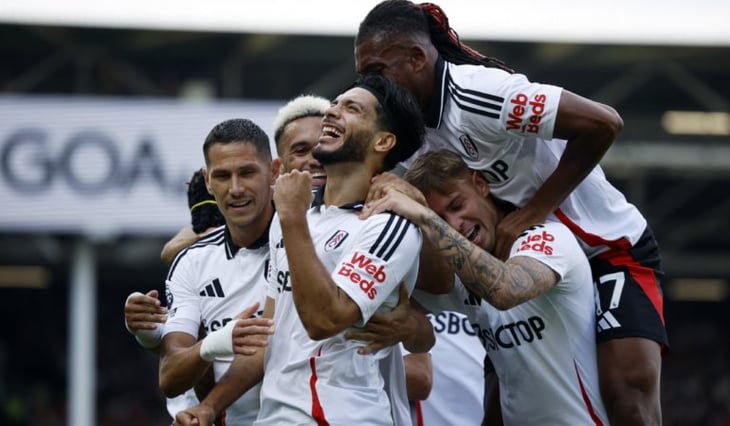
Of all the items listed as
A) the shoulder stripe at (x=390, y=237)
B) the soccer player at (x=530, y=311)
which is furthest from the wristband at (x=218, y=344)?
the soccer player at (x=530, y=311)

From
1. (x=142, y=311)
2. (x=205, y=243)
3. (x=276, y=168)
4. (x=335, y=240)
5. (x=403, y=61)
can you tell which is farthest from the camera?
(x=276, y=168)

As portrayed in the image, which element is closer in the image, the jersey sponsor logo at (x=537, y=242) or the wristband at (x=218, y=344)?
→ the wristband at (x=218, y=344)

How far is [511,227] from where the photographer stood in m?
6.11

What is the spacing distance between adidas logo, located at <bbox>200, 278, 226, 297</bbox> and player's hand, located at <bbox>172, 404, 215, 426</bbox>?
2.59 ft

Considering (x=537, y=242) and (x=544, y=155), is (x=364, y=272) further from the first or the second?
(x=544, y=155)

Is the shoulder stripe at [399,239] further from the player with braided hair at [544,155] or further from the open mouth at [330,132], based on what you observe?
the player with braided hair at [544,155]

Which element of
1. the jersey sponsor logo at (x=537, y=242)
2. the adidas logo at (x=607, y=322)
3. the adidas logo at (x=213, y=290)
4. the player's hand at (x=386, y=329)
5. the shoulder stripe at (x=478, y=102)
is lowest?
the adidas logo at (x=607, y=322)

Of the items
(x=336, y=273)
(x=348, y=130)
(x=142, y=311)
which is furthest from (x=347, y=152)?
(x=142, y=311)

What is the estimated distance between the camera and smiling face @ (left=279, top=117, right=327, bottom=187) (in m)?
6.81

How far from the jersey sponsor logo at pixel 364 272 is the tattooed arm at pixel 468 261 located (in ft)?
0.84

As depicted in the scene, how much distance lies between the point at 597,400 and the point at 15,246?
17681mm

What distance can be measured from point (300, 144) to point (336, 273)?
183 cm

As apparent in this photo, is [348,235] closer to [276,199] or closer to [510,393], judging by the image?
[276,199]

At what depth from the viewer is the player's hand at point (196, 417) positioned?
5523 mm
